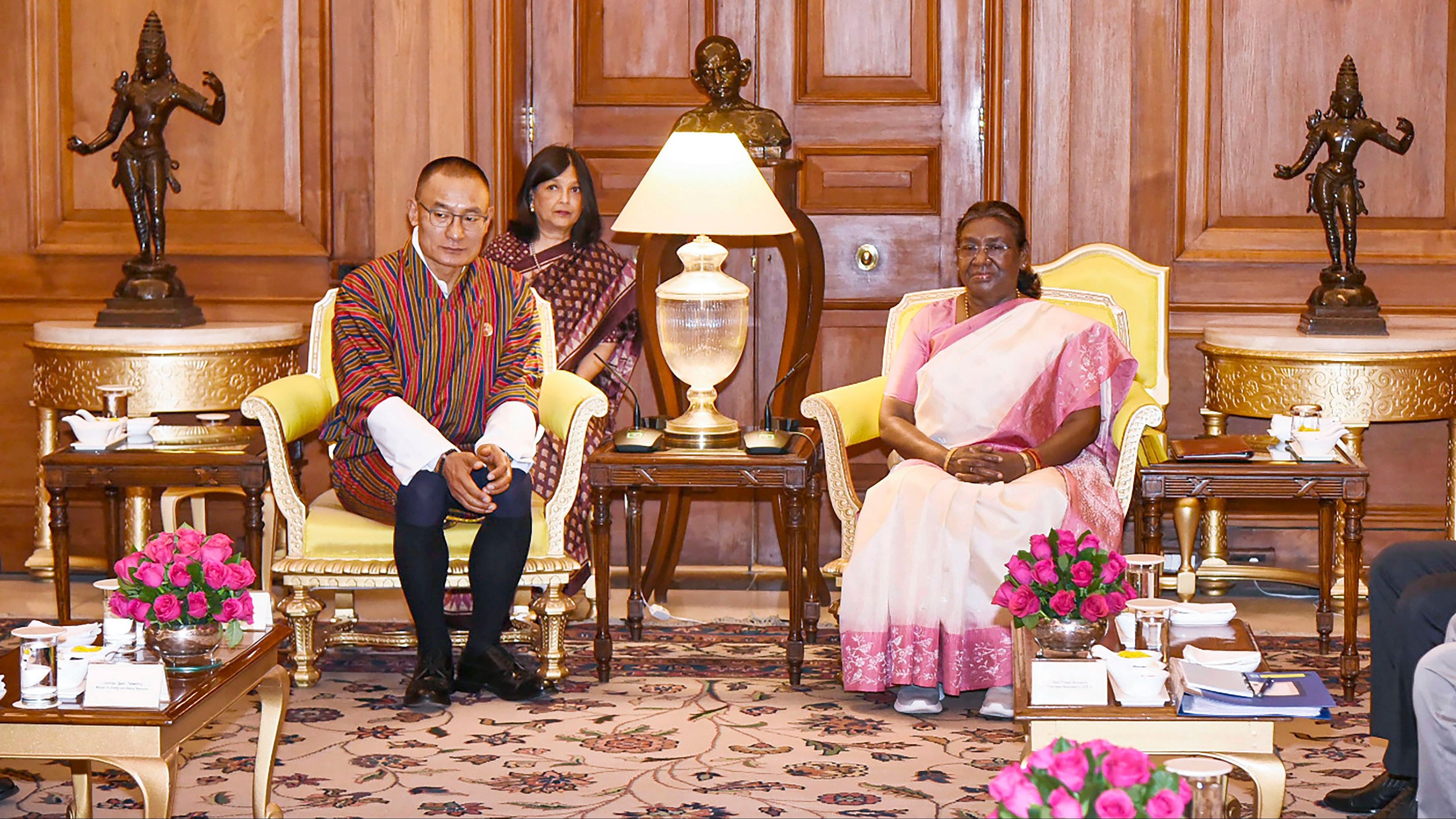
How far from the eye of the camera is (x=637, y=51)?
5.64 metres

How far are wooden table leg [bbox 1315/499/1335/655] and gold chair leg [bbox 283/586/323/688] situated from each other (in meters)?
2.64

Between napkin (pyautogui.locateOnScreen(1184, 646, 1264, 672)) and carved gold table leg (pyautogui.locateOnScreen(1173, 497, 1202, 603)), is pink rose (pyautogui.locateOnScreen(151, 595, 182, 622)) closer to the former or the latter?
napkin (pyautogui.locateOnScreen(1184, 646, 1264, 672))

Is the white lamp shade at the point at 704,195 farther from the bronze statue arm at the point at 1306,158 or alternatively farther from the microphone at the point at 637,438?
the bronze statue arm at the point at 1306,158

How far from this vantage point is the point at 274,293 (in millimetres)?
5684

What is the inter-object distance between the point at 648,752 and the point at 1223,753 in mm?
1396

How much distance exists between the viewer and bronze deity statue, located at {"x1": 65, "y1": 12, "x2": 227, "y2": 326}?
5.29m

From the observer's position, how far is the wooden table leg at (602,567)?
4.24 meters

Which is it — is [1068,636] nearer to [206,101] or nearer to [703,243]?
[703,243]

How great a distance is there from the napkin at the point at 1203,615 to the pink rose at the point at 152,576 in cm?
190

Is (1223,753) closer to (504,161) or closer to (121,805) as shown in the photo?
(121,805)

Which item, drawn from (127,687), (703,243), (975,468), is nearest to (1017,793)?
(127,687)

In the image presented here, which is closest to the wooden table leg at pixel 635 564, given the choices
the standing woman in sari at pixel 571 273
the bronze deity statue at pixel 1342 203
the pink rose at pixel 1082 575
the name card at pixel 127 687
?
the standing woman in sari at pixel 571 273

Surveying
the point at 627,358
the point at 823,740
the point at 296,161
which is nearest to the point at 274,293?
the point at 296,161

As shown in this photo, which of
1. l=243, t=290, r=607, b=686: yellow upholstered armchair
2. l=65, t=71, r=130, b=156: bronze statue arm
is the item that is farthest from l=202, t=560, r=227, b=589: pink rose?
l=65, t=71, r=130, b=156: bronze statue arm
